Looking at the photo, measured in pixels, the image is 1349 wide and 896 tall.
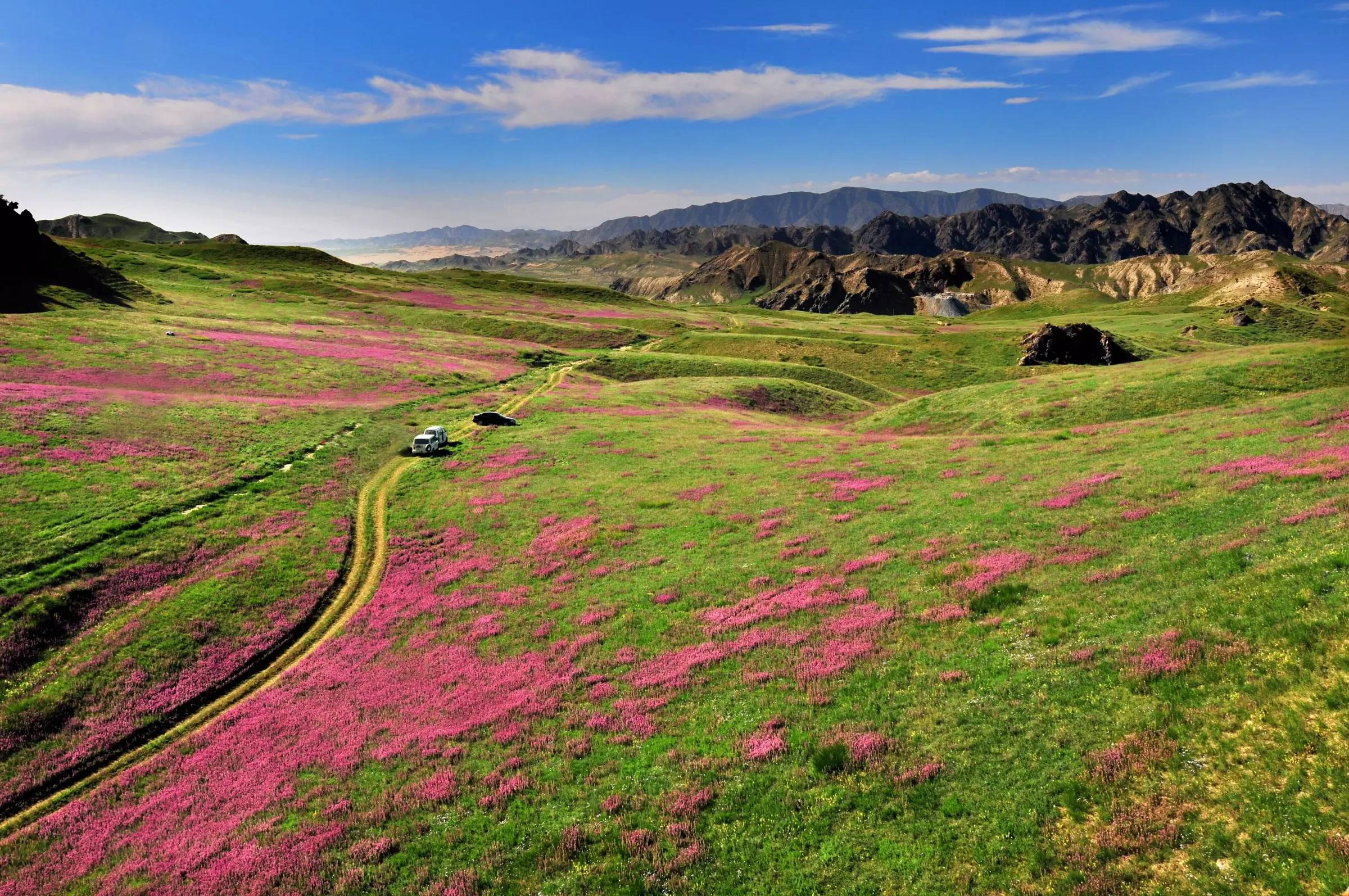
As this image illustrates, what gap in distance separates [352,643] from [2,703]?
1259 cm

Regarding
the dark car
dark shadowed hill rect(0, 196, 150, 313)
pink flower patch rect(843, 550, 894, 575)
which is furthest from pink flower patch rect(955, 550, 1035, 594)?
Answer: dark shadowed hill rect(0, 196, 150, 313)

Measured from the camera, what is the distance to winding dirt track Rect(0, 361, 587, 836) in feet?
71.3

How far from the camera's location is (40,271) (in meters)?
121

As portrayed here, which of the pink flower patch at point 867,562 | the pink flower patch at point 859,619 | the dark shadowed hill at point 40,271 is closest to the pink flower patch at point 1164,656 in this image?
the pink flower patch at point 859,619

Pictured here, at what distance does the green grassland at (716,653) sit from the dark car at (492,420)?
964 cm

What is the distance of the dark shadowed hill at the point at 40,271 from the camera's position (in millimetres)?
110062

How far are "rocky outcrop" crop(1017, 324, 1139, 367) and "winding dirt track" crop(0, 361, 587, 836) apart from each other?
337ft

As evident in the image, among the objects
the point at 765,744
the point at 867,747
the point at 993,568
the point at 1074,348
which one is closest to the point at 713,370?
the point at 1074,348

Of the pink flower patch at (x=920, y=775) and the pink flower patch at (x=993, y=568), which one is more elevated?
the pink flower patch at (x=993, y=568)

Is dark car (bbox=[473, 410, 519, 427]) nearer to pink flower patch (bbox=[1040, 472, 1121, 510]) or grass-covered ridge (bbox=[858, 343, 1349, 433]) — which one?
grass-covered ridge (bbox=[858, 343, 1349, 433])

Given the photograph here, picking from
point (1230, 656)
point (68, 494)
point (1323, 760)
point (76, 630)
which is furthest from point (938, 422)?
point (68, 494)

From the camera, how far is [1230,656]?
16547 mm

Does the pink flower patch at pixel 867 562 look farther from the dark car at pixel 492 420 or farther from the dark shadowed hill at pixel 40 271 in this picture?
the dark shadowed hill at pixel 40 271

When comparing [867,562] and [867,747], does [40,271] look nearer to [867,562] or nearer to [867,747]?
[867,562]
